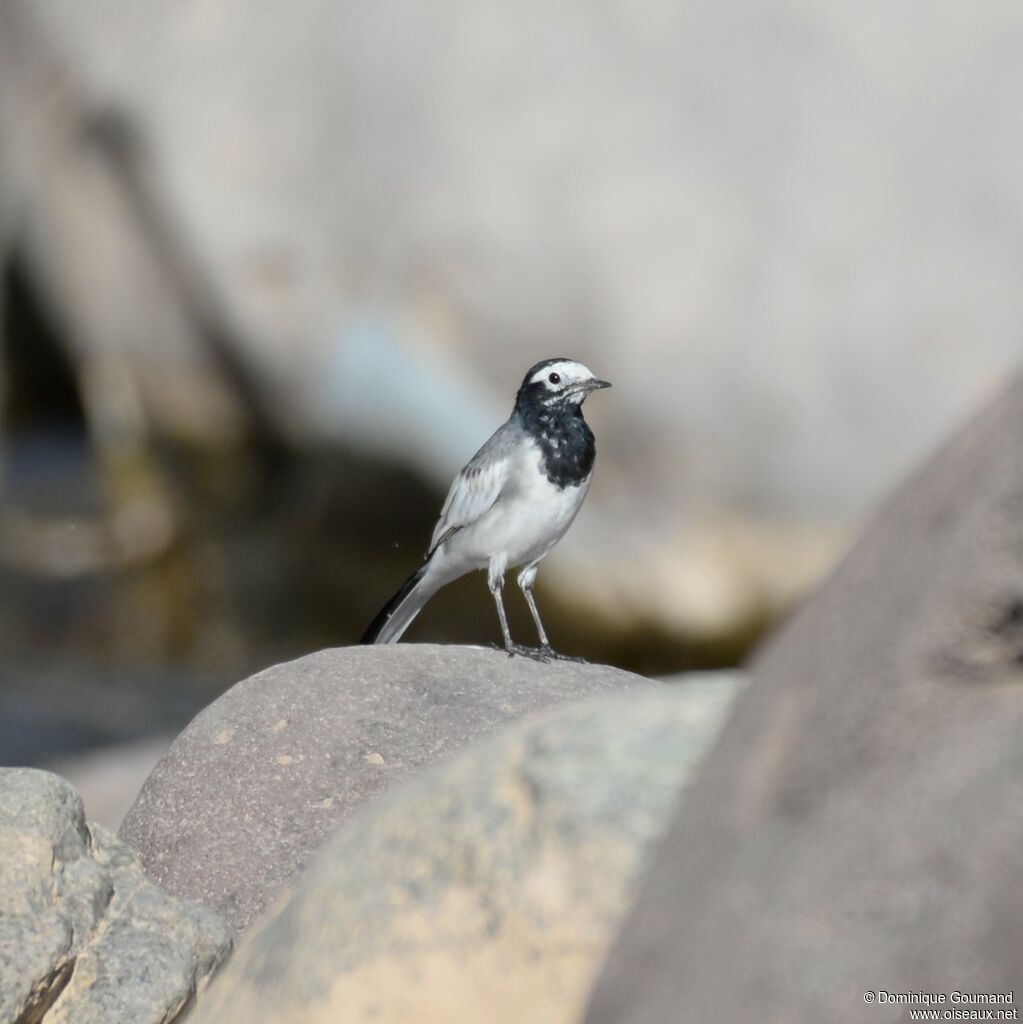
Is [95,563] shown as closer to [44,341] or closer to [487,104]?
[44,341]

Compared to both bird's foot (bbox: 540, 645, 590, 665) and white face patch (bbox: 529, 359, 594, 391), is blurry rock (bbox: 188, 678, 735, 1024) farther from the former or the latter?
white face patch (bbox: 529, 359, 594, 391)

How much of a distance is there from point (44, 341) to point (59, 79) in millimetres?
2813

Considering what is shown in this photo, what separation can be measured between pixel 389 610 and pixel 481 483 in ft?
2.87

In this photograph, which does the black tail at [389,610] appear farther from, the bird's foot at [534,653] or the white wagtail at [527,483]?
the bird's foot at [534,653]

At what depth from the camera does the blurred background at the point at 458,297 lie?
1236 centimetres

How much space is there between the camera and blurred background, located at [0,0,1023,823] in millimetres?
12359

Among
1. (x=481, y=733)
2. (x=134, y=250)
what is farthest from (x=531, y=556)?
(x=134, y=250)

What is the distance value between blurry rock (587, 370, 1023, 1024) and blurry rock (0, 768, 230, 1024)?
1769mm

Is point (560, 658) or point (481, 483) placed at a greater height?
point (481, 483)

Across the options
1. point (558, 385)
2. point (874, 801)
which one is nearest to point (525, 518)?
point (558, 385)

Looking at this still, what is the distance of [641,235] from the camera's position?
1297cm

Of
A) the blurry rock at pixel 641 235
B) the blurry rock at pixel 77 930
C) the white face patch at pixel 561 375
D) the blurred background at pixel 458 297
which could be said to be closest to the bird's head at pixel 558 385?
the white face patch at pixel 561 375

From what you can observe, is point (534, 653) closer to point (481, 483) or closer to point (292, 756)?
point (481, 483)

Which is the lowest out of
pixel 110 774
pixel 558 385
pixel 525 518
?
pixel 110 774
